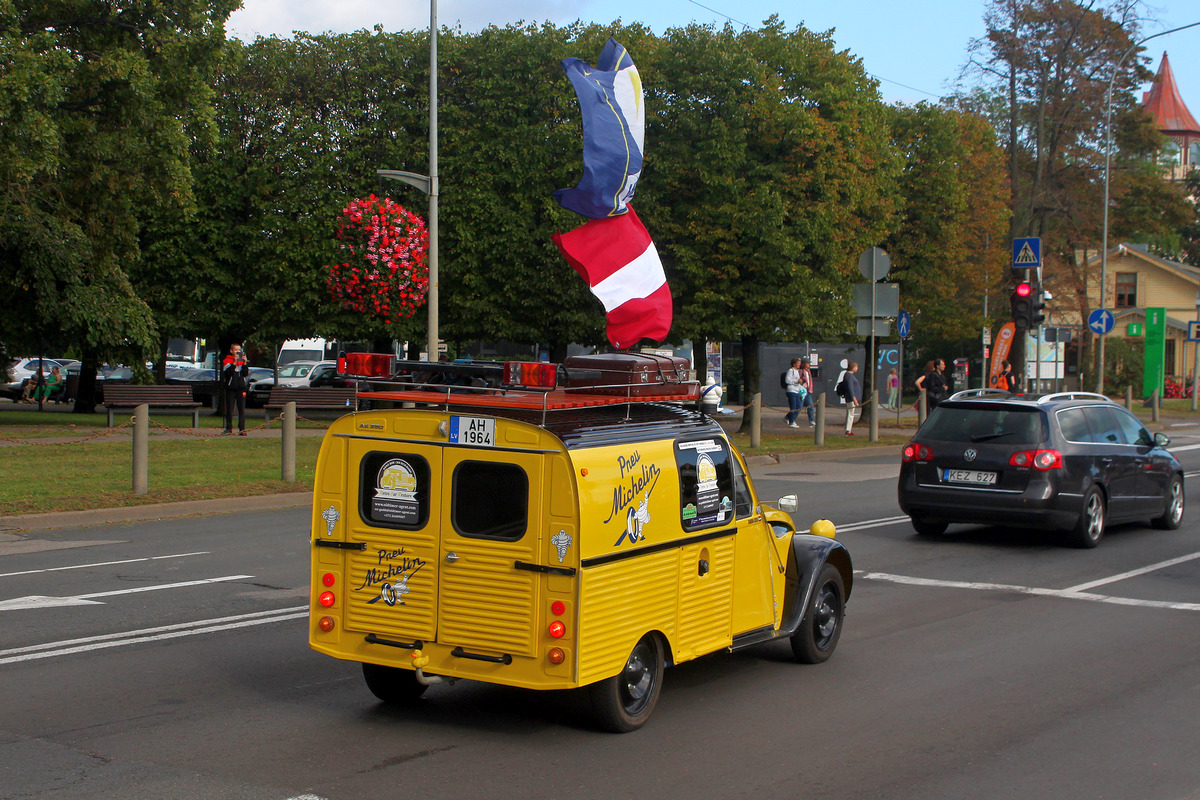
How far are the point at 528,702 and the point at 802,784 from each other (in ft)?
6.02

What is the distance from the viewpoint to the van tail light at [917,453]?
Answer: 12789mm

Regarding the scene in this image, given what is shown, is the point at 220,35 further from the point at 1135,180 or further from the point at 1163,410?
the point at 1135,180

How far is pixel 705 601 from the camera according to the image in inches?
249

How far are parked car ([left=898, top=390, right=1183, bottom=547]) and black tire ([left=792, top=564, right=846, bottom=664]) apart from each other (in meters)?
5.22

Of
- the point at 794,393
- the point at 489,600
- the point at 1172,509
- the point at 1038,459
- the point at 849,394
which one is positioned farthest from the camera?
the point at 794,393

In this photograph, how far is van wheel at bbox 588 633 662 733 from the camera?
5770 millimetres

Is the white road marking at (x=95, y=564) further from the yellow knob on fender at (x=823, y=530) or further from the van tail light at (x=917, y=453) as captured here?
the van tail light at (x=917, y=453)

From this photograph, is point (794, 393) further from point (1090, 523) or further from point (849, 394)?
point (1090, 523)

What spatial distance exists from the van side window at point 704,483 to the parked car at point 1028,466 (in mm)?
6663

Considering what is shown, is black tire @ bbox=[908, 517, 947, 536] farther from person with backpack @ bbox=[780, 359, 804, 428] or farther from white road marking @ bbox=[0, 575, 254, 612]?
person with backpack @ bbox=[780, 359, 804, 428]

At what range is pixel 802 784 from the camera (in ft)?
17.2

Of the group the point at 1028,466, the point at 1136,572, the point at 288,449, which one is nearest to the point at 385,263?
the point at 288,449

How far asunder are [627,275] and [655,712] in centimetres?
354

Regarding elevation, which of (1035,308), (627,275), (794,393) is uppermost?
(1035,308)
